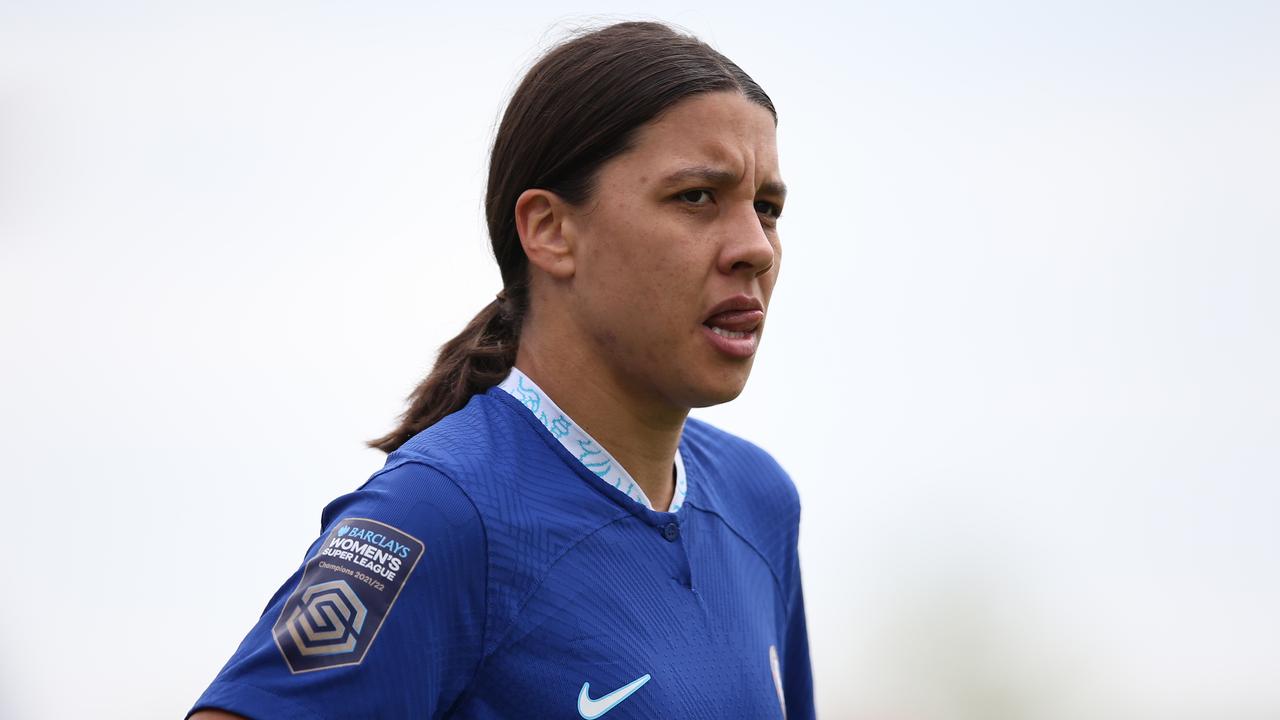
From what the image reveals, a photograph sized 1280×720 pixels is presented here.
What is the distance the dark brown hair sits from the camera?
230 cm

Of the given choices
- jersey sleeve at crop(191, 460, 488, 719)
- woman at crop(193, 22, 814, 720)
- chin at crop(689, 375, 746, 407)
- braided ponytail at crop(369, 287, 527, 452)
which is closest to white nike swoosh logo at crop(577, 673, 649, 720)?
woman at crop(193, 22, 814, 720)

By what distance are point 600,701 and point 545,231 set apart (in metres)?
0.82

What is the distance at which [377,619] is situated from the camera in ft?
6.26

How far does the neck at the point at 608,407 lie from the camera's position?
2.33 meters

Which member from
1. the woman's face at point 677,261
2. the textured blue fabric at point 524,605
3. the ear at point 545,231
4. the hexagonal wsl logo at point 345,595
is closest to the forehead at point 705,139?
the woman's face at point 677,261

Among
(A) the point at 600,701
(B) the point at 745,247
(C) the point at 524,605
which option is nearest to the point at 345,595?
(C) the point at 524,605

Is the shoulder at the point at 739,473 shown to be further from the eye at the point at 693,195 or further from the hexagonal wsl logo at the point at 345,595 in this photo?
the hexagonal wsl logo at the point at 345,595

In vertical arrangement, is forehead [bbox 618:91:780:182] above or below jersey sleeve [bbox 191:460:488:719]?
above

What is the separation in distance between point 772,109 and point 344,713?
1360mm

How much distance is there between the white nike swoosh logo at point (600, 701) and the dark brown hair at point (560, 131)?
0.62 metres

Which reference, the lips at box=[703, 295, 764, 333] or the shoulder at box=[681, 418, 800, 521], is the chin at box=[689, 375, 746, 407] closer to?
the lips at box=[703, 295, 764, 333]

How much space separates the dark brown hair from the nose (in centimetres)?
23

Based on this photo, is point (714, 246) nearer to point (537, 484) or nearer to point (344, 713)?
point (537, 484)

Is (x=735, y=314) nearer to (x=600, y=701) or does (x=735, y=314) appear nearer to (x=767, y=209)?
(x=767, y=209)
